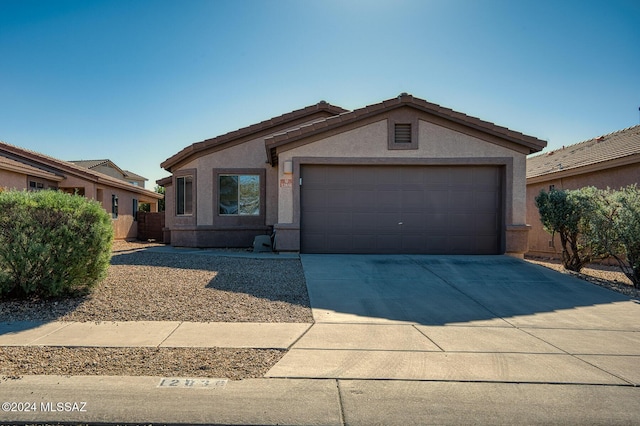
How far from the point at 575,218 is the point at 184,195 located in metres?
12.6

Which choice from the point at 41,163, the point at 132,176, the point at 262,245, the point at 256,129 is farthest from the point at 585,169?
the point at 132,176

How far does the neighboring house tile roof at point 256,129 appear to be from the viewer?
47.4ft

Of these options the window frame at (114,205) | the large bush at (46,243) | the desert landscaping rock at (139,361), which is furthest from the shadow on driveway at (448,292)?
the window frame at (114,205)

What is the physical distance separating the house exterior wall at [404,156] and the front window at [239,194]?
325cm

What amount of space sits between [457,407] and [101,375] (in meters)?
3.36

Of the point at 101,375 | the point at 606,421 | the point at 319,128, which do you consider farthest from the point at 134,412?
the point at 319,128

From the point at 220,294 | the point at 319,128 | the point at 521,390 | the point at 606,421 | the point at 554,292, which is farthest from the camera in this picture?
the point at 319,128

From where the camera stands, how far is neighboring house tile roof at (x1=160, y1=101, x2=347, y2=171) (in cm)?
1445

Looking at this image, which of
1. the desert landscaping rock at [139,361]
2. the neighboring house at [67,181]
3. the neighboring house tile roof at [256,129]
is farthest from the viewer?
the neighboring house at [67,181]

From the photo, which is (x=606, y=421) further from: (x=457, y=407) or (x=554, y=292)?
(x=554, y=292)

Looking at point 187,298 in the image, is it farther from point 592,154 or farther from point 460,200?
point 592,154

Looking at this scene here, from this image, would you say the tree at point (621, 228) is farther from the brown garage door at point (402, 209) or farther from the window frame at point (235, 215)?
the window frame at point (235, 215)

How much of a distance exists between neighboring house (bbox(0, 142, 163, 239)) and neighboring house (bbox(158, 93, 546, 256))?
9094 millimetres

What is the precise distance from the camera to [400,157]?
11734mm
